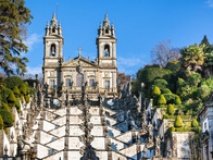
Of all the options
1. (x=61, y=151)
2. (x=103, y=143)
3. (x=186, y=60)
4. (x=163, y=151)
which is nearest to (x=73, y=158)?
(x=61, y=151)

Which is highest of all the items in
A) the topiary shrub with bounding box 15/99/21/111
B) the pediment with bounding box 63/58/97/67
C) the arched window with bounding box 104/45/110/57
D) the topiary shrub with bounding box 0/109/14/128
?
the arched window with bounding box 104/45/110/57

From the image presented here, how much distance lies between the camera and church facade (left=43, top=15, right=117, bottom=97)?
6712 centimetres

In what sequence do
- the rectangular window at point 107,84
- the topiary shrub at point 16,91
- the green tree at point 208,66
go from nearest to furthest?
1. the topiary shrub at point 16,91
2. the green tree at point 208,66
3. the rectangular window at point 107,84

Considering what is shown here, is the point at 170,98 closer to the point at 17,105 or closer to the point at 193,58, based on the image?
the point at 193,58

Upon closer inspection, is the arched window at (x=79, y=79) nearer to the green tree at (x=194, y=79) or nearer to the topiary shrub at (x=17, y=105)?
the green tree at (x=194, y=79)

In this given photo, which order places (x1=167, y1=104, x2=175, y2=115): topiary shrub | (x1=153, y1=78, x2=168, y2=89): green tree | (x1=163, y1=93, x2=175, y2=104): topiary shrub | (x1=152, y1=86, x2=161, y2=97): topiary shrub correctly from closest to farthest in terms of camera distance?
(x1=167, y1=104, x2=175, y2=115): topiary shrub < (x1=163, y1=93, x2=175, y2=104): topiary shrub < (x1=152, y1=86, x2=161, y2=97): topiary shrub < (x1=153, y1=78, x2=168, y2=89): green tree

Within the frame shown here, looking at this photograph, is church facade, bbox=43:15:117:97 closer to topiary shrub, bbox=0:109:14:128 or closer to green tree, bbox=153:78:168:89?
green tree, bbox=153:78:168:89

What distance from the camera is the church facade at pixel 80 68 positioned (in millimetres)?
67125

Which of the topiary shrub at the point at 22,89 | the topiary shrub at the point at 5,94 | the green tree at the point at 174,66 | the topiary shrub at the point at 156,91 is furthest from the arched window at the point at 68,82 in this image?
the topiary shrub at the point at 5,94

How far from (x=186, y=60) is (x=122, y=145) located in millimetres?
20720

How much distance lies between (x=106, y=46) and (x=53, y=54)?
7.78 m

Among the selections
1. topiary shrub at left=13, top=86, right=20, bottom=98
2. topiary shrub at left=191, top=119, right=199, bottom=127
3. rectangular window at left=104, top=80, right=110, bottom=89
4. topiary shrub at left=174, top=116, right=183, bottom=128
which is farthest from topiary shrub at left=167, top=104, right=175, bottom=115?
rectangular window at left=104, top=80, right=110, bottom=89

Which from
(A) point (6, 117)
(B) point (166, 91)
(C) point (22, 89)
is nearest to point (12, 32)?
(A) point (6, 117)

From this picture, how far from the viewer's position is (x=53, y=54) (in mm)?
69688
